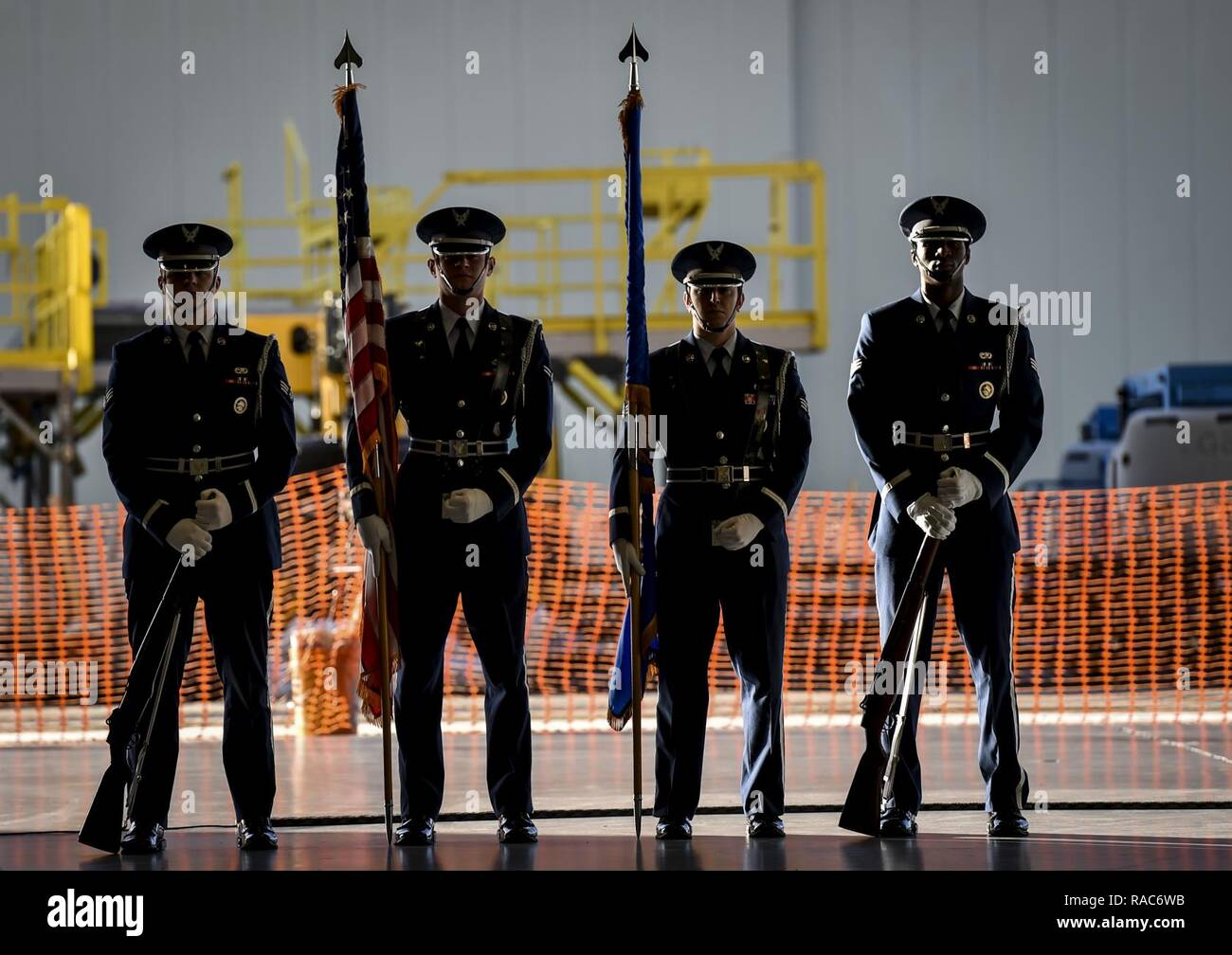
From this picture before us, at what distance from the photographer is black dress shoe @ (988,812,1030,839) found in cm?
507

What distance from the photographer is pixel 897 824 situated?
16.7 ft

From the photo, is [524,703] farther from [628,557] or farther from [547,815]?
[547,815]

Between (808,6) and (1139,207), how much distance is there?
14.1ft

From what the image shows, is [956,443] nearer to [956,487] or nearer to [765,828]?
[956,487]

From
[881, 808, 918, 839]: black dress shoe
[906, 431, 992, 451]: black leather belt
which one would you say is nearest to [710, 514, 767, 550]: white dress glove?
[906, 431, 992, 451]: black leather belt

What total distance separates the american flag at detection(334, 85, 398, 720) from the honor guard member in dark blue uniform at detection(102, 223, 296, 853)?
25 centimetres

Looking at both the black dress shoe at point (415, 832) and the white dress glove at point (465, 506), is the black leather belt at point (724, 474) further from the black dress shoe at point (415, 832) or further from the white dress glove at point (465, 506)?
the black dress shoe at point (415, 832)

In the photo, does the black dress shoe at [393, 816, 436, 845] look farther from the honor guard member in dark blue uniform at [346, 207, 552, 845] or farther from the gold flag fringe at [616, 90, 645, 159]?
the gold flag fringe at [616, 90, 645, 159]

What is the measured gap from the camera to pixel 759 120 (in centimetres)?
1880

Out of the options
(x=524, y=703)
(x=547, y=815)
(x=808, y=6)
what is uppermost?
(x=808, y=6)

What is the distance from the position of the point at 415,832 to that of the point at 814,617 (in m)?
7.07
